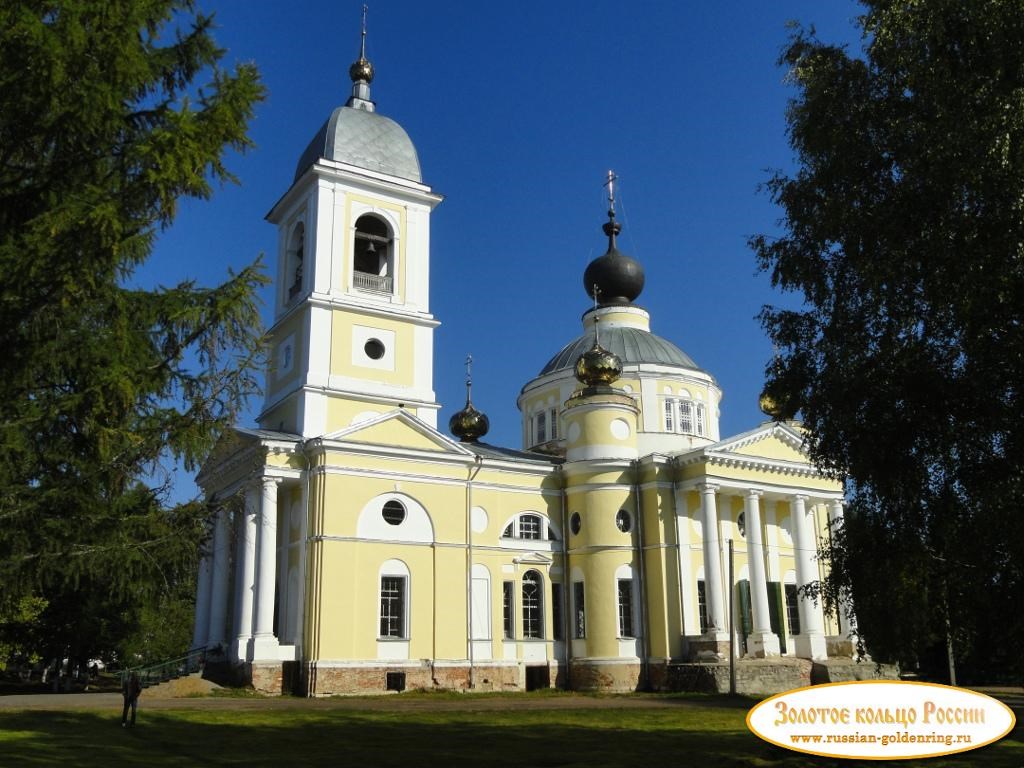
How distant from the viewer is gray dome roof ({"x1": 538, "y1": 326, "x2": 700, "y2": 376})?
120 feet

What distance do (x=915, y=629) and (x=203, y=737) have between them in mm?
10432

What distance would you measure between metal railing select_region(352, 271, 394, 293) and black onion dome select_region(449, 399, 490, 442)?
9.39 meters

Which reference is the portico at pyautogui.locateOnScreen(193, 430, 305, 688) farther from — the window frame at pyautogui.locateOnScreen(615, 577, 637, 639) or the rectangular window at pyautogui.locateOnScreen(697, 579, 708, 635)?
the rectangular window at pyautogui.locateOnScreen(697, 579, 708, 635)

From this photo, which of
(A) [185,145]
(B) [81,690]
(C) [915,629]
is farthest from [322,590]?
(A) [185,145]

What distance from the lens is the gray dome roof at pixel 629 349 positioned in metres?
36.6

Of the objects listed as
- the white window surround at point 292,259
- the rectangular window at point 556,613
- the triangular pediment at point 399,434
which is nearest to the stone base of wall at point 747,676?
the rectangular window at point 556,613

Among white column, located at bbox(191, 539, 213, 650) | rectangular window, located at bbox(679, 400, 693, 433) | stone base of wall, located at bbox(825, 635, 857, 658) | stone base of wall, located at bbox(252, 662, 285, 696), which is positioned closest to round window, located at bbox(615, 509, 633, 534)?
rectangular window, located at bbox(679, 400, 693, 433)

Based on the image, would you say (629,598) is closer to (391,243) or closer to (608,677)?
(608,677)

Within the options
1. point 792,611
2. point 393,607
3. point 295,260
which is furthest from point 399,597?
point 792,611

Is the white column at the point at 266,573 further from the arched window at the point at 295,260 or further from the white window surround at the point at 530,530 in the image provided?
the arched window at the point at 295,260

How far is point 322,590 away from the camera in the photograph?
25.0 metres

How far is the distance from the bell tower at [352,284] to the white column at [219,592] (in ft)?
12.1

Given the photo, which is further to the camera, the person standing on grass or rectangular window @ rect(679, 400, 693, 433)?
rectangular window @ rect(679, 400, 693, 433)

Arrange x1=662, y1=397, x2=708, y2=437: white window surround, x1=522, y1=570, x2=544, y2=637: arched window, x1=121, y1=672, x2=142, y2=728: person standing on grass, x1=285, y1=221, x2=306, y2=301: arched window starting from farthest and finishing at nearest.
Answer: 1. x1=662, y1=397, x2=708, y2=437: white window surround
2. x1=285, y1=221, x2=306, y2=301: arched window
3. x1=522, y1=570, x2=544, y2=637: arched window
4. x1=121, y1=672, x2=142, y2=728: person standing on grass
